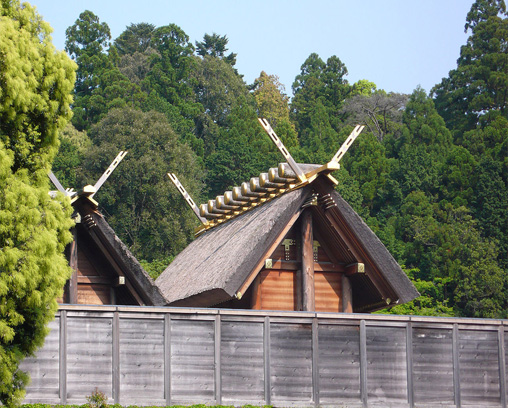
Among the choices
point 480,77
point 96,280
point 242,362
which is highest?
point 480,77

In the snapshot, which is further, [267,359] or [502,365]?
[502,365]

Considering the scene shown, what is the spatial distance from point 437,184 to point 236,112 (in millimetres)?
17472

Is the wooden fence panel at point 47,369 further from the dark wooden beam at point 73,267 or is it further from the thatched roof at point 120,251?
the dark wooden beam at point 73,267

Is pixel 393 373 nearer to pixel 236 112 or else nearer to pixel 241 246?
pixel 241 246

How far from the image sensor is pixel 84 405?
13797 mm

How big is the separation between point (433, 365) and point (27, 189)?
281 inches

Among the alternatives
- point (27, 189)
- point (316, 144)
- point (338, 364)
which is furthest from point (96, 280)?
point (316, 144)

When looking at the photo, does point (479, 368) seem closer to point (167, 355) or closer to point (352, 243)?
point (352, 243)

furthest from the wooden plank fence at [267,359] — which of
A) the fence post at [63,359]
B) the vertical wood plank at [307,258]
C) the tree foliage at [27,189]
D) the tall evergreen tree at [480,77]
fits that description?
the tall evergreen tree at [480,77]

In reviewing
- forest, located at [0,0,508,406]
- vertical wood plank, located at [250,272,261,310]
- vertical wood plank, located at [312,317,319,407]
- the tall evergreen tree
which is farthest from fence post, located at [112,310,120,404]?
the tall evergreen tree

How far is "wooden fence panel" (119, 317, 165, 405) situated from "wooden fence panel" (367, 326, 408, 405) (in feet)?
10.7

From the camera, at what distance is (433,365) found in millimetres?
15367

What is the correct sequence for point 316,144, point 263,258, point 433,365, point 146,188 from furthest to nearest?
1. point 316,144
2. point 146,188
3. point 263,258
4. point 433,365

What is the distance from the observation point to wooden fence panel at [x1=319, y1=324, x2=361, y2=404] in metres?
14.9
